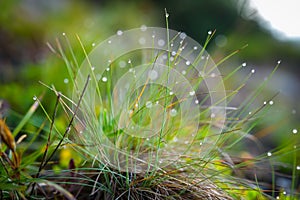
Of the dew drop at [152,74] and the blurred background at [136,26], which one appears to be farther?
the blurred background at [136,26]

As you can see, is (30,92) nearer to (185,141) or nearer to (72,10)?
(185,141)

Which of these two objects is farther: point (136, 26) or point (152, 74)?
point (136, 26)

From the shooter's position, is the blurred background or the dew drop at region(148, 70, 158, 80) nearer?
the dew drop at region(148, 70, 158, 80)

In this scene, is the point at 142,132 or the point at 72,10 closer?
the point at 142,132

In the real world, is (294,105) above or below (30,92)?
above

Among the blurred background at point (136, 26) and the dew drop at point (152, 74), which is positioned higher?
the blurred background at point (136, 26)

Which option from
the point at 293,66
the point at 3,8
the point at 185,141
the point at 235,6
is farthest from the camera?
the point at 293,66

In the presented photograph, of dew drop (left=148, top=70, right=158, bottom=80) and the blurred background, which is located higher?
the blurred background

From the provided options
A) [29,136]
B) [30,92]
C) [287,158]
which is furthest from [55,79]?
[287,158]
